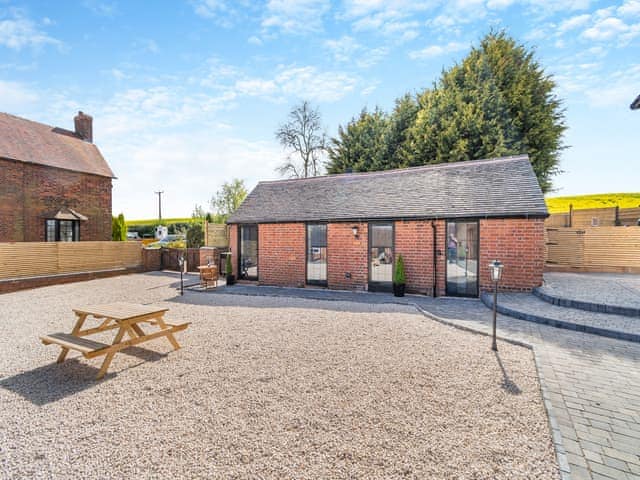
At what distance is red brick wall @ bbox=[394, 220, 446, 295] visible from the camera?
9.57 m

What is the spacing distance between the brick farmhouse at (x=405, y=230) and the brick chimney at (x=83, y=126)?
1569 cm

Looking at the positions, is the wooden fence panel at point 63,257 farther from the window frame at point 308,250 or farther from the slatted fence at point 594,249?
the slatted fence at point 594,249

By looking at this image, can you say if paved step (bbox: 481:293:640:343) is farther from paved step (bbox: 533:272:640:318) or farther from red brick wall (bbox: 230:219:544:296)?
red brick wall (bbox: 230:219:544:296)

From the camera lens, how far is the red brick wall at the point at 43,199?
50.0 ft

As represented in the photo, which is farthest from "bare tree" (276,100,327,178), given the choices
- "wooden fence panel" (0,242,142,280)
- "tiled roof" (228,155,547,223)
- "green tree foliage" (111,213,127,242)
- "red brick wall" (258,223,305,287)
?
"red brick wall" (258,223,305,287)

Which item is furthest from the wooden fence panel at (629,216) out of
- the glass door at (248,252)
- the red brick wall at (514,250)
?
the glass door at (248,252)

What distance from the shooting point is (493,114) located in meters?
18.1

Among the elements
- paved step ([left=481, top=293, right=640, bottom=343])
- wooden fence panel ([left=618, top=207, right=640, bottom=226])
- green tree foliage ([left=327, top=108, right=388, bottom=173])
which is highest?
green tree foliage ([left=327, top=108, right=388, bottom=173])

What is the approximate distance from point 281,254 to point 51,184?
1476cm

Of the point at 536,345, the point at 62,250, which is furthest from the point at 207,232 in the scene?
the point at 536,345

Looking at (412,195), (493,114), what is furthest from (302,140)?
(412,195)

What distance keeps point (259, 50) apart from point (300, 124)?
18.9 m

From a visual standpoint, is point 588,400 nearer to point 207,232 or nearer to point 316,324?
point 316,324

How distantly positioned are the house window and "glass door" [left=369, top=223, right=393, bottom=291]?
17785 mm
